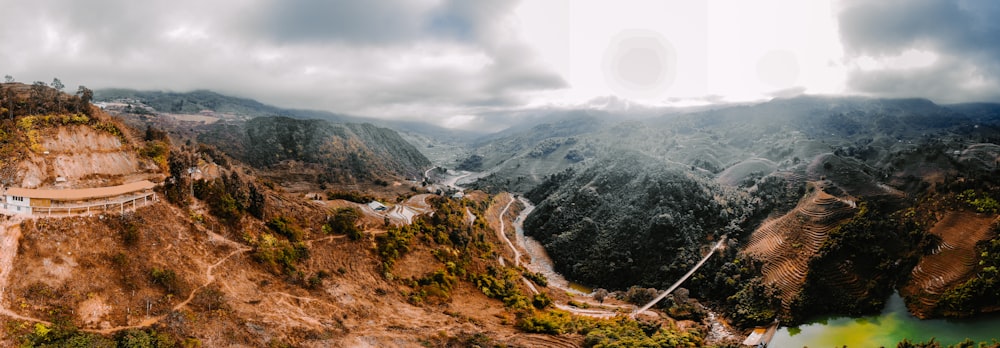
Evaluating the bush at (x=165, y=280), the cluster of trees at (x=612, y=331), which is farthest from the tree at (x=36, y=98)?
the cluster of trees at (x=612, y=331)

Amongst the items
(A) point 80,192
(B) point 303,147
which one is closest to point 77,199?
(A) point 80,192

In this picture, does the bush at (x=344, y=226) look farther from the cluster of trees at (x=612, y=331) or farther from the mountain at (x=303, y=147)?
the mountain at (x=303, y=147)

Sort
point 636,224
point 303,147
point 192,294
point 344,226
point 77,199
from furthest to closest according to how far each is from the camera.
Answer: point 303,147 < point 636,224 < point 344,226 < point 77,199 < point 192,294

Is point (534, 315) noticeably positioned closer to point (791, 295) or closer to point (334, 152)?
point (791, 295)

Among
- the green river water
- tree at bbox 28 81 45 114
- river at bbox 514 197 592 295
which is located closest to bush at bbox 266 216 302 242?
tree at bbox 28 81 45 114

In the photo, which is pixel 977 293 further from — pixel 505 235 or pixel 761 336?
pixel 505 235

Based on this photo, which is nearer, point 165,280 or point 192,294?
point 165,280

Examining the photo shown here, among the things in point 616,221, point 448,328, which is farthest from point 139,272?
point 616,221
